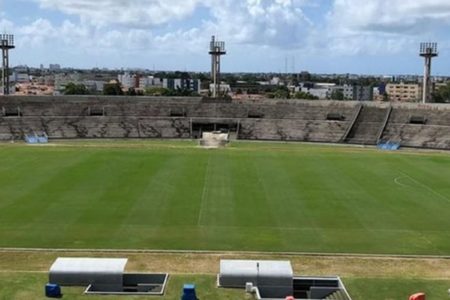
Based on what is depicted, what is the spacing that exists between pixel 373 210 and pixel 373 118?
144 feet

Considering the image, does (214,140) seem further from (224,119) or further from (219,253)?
(219,253)

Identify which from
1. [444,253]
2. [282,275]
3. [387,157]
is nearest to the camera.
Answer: [282,275]

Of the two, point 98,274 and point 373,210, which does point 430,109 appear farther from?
point 98,274

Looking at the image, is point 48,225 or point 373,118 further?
point 373,118

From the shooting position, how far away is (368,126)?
74.4 metres

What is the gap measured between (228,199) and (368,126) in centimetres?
4245

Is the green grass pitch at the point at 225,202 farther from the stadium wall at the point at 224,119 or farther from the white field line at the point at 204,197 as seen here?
the stadium wall at the point at 224,119

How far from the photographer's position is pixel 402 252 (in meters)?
26.2

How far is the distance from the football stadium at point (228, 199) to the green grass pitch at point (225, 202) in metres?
0.11

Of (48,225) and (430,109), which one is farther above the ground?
(430,109)

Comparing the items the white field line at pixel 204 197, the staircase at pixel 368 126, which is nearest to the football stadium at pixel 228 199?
the white field line at pixel 204 197

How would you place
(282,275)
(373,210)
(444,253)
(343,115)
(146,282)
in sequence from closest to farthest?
1. (282,275)
2. (146,282)
3. (444,253)
4. (373,210)
5. (343,115)

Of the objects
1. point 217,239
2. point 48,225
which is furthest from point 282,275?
point 48,225

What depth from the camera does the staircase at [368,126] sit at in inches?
2830
